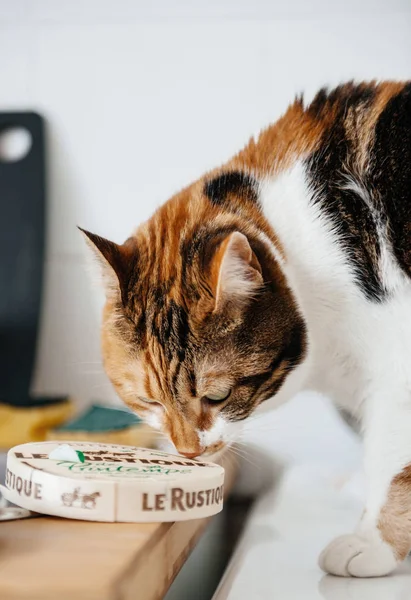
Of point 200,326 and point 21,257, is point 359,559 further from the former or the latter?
point 21,257

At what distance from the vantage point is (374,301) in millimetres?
773

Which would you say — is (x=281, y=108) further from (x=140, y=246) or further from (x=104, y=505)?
(x=104, y=505)

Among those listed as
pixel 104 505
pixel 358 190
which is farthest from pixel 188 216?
pixel 104 505

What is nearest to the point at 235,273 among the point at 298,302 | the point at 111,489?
the point at 298,302

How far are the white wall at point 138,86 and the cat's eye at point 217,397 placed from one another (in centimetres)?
58

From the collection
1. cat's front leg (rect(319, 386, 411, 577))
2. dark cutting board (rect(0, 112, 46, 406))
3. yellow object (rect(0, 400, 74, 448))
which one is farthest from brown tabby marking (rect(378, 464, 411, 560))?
dark cutting board (rect(0, 112, 46, 406))

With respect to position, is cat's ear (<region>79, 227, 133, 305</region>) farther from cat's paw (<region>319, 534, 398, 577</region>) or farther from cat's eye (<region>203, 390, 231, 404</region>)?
cat's paw (<region>319, 534, 398, 577</region>)

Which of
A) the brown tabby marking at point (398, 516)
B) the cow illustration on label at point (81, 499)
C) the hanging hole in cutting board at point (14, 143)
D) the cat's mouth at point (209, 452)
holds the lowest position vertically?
the brown tabby marking at point (398, 516)

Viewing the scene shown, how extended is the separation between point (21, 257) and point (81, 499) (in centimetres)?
78

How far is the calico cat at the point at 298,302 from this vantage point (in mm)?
733

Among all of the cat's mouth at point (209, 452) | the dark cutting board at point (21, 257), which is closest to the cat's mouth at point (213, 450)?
the cat's mouth at point (209, 452)

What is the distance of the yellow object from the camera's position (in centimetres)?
118

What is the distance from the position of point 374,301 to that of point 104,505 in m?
0.38

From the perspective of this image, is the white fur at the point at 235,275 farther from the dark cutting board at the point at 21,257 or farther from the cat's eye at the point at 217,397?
the dark cutting board at the point at 21,257
